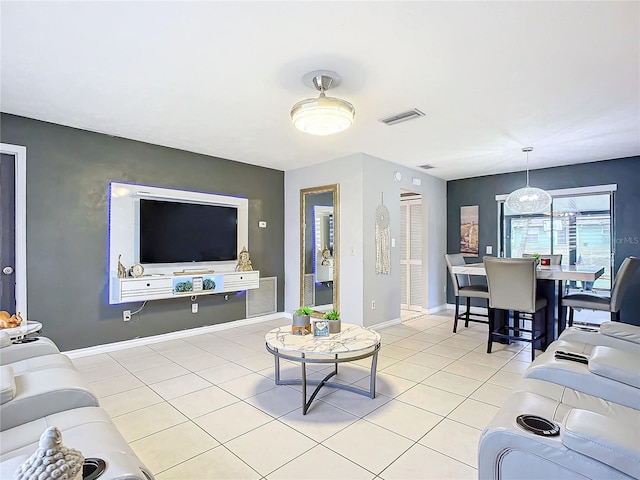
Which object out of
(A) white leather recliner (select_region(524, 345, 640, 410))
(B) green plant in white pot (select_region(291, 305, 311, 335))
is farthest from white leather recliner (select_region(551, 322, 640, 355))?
(B) green plant in white pot (select_region(291, 305, 311, 335))

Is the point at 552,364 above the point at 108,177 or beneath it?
beneath

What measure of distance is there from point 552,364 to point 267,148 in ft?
12.4

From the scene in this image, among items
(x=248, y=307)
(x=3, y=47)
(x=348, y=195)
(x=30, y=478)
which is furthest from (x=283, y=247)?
(x=30, y=478)

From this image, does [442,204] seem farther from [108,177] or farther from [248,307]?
[108,177]

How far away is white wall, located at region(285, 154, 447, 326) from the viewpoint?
4859 millimetres

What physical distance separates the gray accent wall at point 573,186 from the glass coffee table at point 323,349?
4.24 meters

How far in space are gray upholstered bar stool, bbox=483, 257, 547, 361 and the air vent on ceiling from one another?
179 centimetres

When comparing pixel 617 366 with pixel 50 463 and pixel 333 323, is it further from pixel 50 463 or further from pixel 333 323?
pixel 50 463

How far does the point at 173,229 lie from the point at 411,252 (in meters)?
4.09

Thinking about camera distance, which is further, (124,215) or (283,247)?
(283,247)

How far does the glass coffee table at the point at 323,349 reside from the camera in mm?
2521

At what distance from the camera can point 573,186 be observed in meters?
5.40

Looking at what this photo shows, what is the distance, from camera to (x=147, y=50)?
2.30m

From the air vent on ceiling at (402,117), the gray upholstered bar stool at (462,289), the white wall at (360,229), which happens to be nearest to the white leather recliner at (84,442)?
the air vent on ceiling at (402,117)
